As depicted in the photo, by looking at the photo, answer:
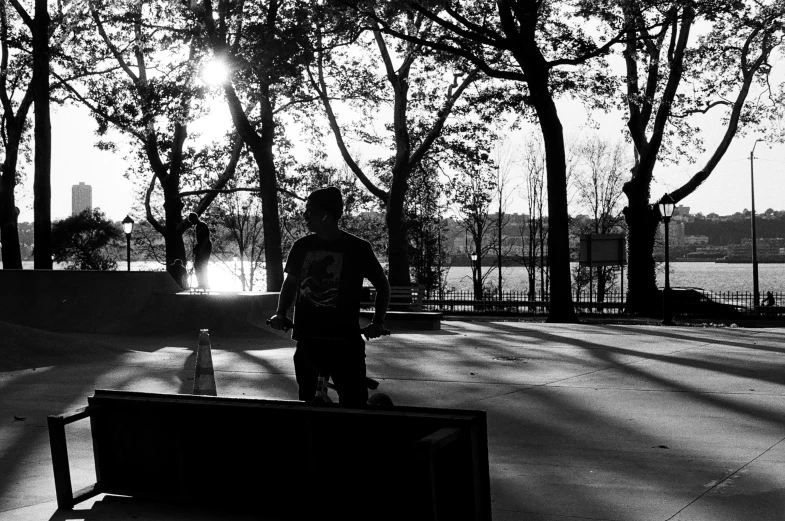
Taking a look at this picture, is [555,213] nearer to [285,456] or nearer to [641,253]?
[641,253]

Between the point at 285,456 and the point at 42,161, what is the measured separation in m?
22.3

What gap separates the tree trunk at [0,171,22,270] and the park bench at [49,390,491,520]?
34.0m

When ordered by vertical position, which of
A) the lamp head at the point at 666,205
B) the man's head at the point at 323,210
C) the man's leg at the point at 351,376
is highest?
the lamp head at the point at 666,205

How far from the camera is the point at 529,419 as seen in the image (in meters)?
7.99

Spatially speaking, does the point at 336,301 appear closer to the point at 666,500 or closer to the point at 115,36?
the point at 666,500

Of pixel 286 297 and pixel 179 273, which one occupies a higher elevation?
pixel 179 273

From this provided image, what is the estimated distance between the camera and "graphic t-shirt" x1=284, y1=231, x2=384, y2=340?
18.4ft

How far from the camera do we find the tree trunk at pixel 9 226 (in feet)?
122

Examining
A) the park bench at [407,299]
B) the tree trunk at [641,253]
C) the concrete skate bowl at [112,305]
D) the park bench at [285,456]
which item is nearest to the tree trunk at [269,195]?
the park bench at [407,299]

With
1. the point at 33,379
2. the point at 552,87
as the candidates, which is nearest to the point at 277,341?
the point at 33,379

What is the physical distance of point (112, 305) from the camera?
60.6 feet

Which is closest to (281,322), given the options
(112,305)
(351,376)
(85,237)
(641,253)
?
(351,376)

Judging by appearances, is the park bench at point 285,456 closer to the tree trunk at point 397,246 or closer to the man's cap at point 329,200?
the man's cap at point 329,200

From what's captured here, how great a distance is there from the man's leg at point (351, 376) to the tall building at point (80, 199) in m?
69.2
